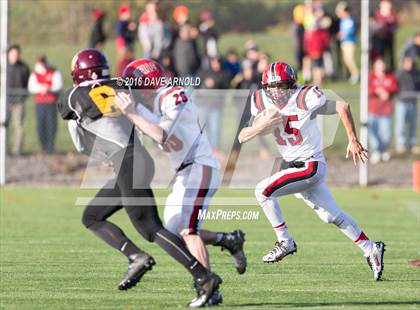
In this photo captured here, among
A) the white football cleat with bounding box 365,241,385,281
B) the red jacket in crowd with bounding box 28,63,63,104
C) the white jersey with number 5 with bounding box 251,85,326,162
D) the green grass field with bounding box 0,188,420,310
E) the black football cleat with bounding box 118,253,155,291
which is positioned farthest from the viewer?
the red jacket in crowd with bounding box 28,63,63,104

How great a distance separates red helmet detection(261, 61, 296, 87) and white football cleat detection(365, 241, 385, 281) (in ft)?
4.99

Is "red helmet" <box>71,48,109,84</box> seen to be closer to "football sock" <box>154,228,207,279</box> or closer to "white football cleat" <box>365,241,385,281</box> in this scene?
"football sock" <box>154,228,207,279</box>

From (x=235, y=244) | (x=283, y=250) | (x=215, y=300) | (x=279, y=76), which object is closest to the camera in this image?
(x=215, y=300)

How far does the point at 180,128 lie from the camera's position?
7516 mm

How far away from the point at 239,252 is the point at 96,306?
3.88ft

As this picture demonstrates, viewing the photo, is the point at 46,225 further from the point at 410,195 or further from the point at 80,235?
the point at 410,195

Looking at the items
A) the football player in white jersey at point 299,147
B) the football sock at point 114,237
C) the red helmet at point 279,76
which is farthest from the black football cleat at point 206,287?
the red helmet at point 279,76

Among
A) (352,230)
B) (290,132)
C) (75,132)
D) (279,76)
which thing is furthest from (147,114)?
(352,230)

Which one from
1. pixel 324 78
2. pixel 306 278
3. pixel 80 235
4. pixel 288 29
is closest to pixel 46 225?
pixel 80 235

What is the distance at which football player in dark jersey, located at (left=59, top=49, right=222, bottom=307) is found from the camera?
24.2 feet

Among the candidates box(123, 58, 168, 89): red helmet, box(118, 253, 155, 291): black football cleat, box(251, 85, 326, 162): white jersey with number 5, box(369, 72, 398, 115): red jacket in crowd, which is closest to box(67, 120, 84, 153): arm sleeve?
box(123, 58, 168, 89): red helmet

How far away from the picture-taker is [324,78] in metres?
22.7

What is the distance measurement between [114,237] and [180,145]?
2.79ft

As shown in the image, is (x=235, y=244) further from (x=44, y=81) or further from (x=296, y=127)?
(x=44, y=81)
